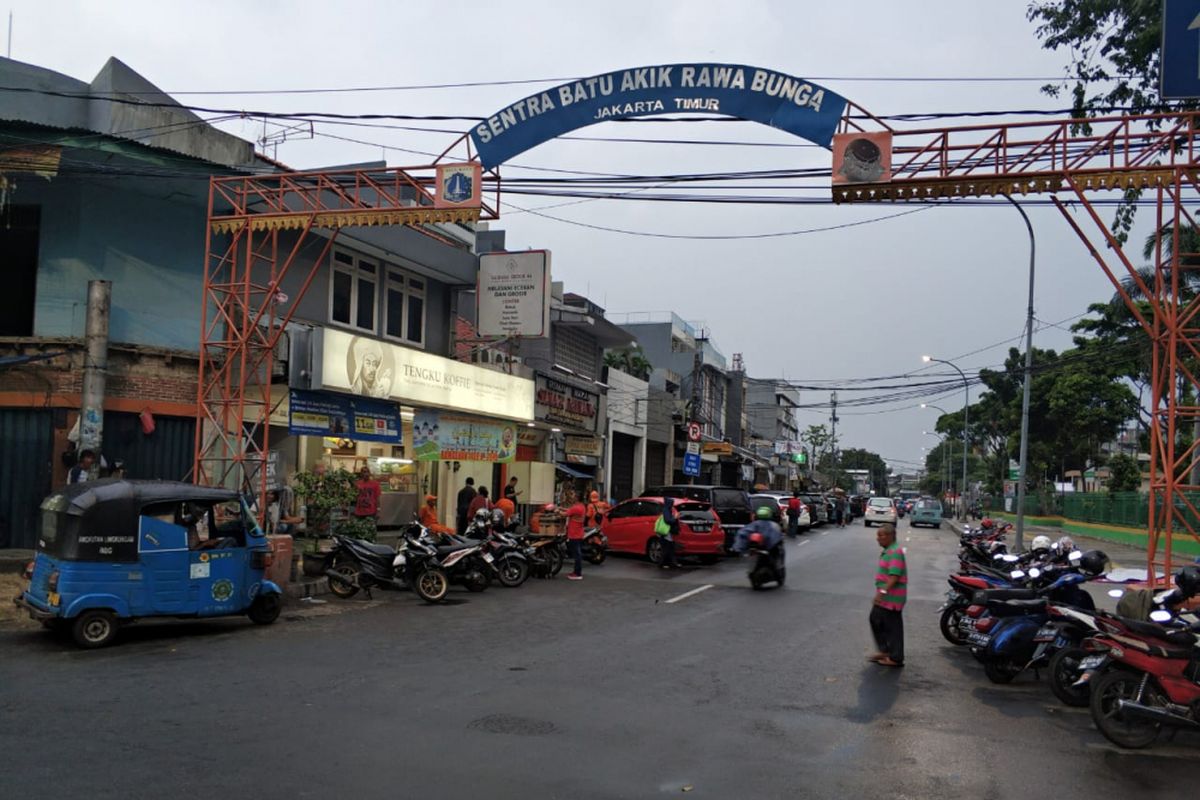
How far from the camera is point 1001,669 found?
9.95 m

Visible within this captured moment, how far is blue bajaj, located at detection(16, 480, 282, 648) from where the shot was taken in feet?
34.2

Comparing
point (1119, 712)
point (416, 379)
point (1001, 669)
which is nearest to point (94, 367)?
point (416, 379)

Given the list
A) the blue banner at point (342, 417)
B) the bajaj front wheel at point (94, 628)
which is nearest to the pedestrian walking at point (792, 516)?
the blue banner at point (342, 417)

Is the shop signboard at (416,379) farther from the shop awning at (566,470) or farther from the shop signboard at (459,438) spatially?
the shop awning at (566,470)

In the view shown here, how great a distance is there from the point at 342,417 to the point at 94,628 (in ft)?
33.4

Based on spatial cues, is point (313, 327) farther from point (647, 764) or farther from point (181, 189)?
point (647, 764)

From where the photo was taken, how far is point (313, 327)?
19.4 meters

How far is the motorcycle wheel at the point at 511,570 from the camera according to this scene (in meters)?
17.3

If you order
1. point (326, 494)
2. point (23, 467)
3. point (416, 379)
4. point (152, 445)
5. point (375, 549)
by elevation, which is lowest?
point (375, 549)

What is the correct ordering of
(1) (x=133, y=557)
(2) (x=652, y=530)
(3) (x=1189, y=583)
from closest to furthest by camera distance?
(3) (x=1189, y=583) → (1) (x=133, y=557) → (2) (x=652, y=530)

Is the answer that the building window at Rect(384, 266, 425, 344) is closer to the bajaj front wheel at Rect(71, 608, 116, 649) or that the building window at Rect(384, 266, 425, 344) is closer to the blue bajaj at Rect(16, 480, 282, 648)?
the blue bajaj at Rect(16, 480, 282, 648)

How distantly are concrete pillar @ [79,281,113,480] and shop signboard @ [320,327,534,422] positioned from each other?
405 centimetres

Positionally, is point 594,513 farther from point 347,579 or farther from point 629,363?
point 629,363

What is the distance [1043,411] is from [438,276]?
41.9 meters
